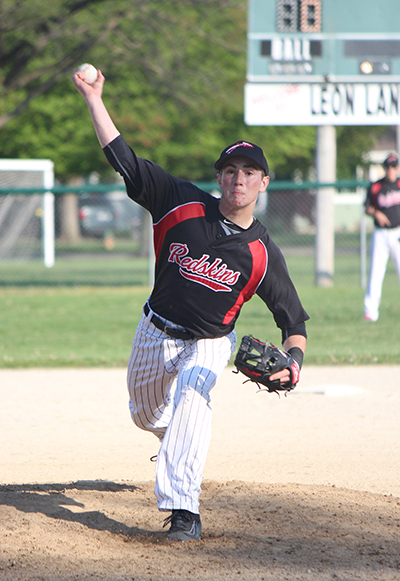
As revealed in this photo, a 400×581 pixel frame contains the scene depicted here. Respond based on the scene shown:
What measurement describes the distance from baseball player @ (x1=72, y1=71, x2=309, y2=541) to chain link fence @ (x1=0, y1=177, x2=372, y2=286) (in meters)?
11.1

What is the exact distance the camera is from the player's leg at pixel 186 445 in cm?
306

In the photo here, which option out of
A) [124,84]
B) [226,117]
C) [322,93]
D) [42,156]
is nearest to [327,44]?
[322,93]

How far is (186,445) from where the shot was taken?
309cm

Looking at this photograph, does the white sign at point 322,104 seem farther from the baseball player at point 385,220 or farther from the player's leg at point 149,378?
the player's leg at point 149,378

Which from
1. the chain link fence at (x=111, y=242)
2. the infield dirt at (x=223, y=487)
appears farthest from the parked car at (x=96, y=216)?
the infield dirt at (x=223, y=487)

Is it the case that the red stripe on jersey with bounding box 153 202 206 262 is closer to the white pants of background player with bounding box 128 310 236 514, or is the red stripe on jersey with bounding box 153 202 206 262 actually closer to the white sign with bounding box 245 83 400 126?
the white pants of background player with bounding box 128 310 236 514

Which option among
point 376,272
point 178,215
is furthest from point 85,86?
point 376,272

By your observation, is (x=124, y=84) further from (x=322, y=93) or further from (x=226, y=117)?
(x=322, y=93)

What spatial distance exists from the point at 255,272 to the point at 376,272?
6399mm

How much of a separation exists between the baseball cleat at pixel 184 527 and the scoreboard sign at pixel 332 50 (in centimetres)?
1115

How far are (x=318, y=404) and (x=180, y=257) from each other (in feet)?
9.47

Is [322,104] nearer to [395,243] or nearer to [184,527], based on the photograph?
[395,243]

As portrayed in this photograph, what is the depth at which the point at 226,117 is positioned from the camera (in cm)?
2300

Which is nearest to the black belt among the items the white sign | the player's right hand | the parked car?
the player's right hand
